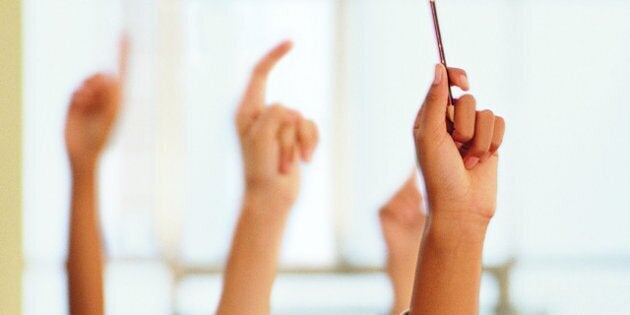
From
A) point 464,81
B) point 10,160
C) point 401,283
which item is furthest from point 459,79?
point 401,283

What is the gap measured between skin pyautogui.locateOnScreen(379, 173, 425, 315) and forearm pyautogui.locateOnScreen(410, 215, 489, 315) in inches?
12.3

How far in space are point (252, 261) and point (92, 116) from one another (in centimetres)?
13

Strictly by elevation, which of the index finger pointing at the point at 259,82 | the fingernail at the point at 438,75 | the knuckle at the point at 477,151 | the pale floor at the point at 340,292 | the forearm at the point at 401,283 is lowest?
the pale floor at the point at 340,292

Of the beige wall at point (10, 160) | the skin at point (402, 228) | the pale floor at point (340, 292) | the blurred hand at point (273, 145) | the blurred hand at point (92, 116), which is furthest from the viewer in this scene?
the pale floor at point (340, 292)

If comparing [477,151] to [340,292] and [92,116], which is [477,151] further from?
[340,292]

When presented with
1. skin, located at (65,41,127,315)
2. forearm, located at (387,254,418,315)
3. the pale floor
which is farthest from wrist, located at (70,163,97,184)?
the pale floor

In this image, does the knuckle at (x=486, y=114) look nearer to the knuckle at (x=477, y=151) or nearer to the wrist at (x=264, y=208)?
the knuckle at (x=477, y=151)

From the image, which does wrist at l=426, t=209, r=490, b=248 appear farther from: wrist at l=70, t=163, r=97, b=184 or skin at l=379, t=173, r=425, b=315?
skin at l=379, t=173, r=425, b=315

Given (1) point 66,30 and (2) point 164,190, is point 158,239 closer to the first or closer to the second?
(2) point 164,190

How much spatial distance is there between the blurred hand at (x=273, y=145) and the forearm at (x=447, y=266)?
8.4 inches

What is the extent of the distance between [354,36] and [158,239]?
658 mm

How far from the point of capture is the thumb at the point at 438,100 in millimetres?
291

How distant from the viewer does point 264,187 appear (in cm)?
52

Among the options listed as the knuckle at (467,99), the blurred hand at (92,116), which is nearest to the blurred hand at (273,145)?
the blurred hand at (92,116)
